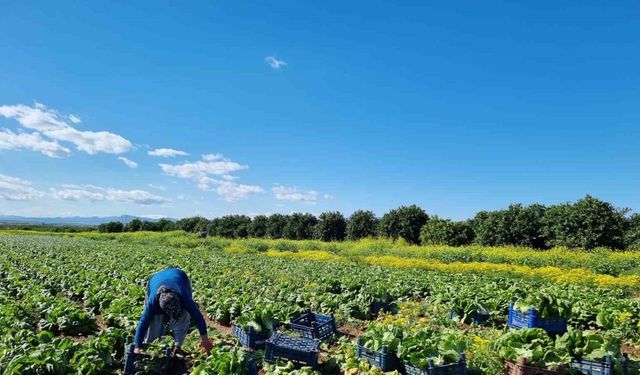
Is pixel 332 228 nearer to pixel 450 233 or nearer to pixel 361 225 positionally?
pixel 361 225

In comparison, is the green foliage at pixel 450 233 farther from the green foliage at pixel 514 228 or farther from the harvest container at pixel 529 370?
the harvest container at pixel 529 370

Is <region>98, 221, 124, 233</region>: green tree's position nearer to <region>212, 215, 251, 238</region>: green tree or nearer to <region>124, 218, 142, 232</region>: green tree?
<region>124, 218, 142, 232</region>: green tree

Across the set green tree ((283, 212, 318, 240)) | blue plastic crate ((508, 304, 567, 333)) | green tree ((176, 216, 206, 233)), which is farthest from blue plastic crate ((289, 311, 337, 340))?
green tree ((176, 216, 206, 233))

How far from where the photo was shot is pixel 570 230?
3250 centimetres

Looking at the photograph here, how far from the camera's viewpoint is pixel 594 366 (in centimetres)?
592

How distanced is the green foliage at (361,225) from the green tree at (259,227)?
58.2ft

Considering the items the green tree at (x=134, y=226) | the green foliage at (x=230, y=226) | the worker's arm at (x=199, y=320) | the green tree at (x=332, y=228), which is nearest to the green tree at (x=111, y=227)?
the green tree at (x=134, y=226)

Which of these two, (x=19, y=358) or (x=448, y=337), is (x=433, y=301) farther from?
(x=19, y=358)

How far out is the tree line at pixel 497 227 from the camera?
3103 cm

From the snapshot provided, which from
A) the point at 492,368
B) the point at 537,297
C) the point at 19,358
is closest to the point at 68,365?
the point at 19,358

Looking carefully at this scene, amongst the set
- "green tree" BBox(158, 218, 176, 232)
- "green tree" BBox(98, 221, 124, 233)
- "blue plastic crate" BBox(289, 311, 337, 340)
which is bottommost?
"blue plastic crate" BBox(289, 311, 337, 340)

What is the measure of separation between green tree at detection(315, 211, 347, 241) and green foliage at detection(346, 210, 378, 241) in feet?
8.53

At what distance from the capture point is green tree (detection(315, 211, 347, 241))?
209 ft

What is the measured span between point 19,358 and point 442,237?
1546 inches
